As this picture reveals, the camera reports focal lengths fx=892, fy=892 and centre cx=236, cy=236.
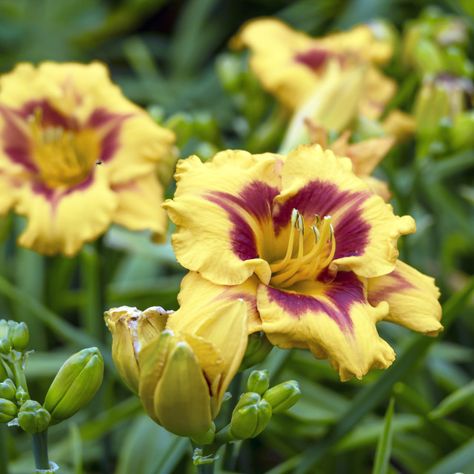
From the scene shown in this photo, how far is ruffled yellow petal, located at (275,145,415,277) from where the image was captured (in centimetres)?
72

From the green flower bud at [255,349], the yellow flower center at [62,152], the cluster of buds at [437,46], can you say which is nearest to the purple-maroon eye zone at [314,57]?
the cluster of buds at [437,46]

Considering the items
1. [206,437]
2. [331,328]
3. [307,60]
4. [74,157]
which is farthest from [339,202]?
[307,60]

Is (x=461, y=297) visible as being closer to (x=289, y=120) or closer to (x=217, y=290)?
(x=217, y=290)

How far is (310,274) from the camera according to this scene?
74 cm

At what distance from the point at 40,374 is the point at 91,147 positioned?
1.02ft

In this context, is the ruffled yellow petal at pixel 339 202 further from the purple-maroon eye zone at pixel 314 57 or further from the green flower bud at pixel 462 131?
the purple-maroon eye zone at pixel 314 57

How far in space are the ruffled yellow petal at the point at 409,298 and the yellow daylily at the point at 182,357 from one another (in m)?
0.15

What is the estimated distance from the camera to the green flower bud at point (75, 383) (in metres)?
0.65

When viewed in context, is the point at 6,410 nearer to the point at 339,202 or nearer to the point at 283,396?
the point at 283,396

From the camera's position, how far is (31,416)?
24.9 inches

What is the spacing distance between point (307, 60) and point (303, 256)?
65 cm

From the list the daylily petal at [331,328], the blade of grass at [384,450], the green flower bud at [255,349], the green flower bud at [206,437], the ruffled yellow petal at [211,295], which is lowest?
the blade of grass at [384,450]

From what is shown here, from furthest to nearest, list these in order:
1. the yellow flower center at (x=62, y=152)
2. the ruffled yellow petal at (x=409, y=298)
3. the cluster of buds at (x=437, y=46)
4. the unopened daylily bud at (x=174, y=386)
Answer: the cluster of buds at (x=437, y=46)
the yellow flower center at (x=62, y=152)
the ruffled yellow petal at (x=409, y=298)
the unopened daylily bud at (x=174, y=386)

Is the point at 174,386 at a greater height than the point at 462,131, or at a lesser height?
greater
